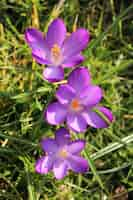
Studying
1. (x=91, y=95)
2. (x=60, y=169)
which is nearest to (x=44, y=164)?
(x=60, y=169)

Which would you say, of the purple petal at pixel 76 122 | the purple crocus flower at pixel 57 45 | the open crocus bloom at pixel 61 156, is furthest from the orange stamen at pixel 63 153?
the purple crocus flower at pixel 57 45

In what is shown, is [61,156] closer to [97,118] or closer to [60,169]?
[60,169]

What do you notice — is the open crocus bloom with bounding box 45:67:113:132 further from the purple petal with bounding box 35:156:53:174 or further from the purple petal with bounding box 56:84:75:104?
the purple petal with bounding box 35:156:53:174

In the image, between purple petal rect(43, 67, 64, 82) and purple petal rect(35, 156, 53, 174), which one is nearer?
purple petal rect(43, 67, 64, 82)

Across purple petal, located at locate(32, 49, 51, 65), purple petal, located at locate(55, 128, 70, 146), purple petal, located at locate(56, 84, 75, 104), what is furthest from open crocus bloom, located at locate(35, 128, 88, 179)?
purple petal, located at locate(32, 49, 51, 65)

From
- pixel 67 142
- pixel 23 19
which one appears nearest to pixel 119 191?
pixel 67 142

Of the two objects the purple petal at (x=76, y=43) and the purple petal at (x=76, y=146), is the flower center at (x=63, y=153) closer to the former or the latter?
the purple petal at (x=76, y=146)
